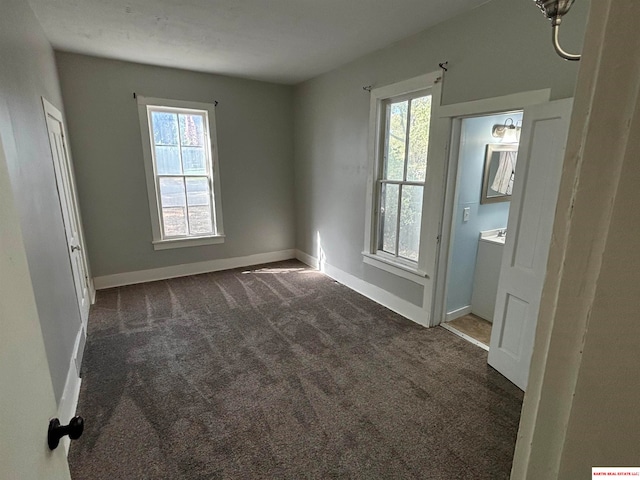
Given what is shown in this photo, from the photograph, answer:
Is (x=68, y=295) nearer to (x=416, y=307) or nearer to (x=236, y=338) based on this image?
(x=236, y=338)

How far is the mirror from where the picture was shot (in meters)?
3.12

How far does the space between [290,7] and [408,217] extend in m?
2.11

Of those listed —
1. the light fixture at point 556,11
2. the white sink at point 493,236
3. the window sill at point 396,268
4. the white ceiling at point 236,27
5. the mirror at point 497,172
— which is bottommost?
the window sill at point 396,268

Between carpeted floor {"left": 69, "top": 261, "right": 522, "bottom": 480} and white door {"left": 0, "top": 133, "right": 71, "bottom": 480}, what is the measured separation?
3.90ft

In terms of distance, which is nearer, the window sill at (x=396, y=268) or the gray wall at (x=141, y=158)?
the window sill at (x=396, y=268)

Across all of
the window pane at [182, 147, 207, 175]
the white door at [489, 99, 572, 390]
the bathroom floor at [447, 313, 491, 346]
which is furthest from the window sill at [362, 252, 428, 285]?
the window pane at [182, 147, 207, 175]

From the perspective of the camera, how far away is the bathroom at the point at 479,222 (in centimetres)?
299

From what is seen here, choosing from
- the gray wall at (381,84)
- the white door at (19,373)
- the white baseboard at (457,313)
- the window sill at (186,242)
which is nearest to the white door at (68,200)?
the window sill at (186,242)

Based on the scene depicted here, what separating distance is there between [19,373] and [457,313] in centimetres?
348

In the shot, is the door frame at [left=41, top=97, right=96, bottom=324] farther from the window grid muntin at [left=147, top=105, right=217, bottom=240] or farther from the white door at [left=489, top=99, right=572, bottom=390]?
the white door at [left=489, top=99, right=572, bottom=390]

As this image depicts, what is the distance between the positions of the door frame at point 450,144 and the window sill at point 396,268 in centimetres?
14

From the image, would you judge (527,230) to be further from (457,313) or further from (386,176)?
(386,176)

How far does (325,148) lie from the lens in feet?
14.0

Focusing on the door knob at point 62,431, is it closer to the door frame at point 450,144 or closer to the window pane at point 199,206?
the door frame at point 450,144
